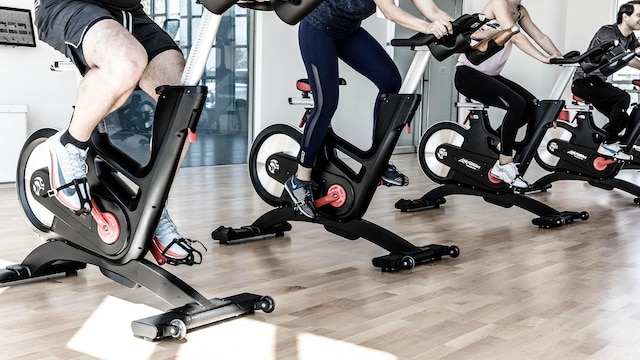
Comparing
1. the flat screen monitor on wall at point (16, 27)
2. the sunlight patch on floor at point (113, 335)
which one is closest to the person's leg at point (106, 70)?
the sunlight patch on floor at point (113, 335)

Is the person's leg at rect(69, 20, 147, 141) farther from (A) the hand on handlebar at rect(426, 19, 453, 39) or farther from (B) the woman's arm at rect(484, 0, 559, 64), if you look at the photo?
(B) the woman's arm at rect(484, 0, 559, 64)

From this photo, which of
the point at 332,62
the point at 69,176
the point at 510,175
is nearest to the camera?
the point at 69,176

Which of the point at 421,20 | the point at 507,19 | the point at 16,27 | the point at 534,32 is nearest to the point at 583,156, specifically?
the point at 534,32

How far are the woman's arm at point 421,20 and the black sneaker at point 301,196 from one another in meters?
0.81

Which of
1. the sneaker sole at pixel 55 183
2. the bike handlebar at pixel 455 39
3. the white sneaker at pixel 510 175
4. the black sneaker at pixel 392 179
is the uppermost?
the bike handlebar at pixel 455 39

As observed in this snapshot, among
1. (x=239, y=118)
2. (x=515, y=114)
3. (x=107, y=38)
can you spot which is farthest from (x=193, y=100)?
(x=239, y=118)

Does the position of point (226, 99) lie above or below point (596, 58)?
below

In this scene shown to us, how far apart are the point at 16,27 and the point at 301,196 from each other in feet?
10.6

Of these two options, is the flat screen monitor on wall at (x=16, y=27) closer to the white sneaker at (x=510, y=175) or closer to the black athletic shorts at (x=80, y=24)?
the black athletic shorts at (x=80, y=24)

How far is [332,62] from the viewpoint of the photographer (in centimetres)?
294

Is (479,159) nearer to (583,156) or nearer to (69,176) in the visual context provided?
(583,156)

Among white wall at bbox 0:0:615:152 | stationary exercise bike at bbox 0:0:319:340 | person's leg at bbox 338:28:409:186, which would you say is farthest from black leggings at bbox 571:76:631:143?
stationary exercise bike at bbox 0:0:319:340

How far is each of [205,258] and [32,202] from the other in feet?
2.61

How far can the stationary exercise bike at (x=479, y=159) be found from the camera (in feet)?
13.6
